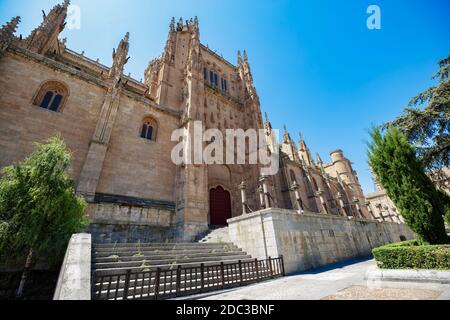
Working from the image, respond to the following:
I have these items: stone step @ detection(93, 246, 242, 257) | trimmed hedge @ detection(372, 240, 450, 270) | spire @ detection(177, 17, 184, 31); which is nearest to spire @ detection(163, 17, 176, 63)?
spire @ detection(177, 17, 184, 31)

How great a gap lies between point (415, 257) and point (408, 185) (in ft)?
9.55

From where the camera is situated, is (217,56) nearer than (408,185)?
No

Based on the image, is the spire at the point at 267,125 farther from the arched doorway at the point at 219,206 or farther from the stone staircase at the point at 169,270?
the stone staircase at the point at 169,270

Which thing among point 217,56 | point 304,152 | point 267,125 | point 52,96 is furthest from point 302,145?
point 52,96

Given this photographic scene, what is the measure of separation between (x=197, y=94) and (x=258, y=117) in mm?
8784

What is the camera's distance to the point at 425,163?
1148 centimetres

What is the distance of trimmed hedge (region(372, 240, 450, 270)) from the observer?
5.16 m

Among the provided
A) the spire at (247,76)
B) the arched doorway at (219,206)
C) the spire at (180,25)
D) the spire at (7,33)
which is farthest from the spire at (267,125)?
the spire at (7,33)

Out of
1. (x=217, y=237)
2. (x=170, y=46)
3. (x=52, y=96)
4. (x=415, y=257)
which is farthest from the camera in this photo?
(x=170, y=46)

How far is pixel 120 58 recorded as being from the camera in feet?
61.3

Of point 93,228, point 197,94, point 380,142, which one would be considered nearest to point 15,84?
point 93,228

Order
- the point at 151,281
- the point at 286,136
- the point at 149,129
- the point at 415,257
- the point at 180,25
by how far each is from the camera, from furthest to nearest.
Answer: the point at 286,136 < the point at 180,25 < the point at 149,129 < the point at 151,281 < the point at 415,257

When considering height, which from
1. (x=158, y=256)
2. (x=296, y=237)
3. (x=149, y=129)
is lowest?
(x=158, y=256)

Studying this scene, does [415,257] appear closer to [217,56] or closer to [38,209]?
[38,209]
